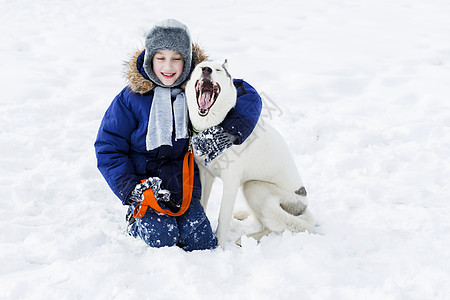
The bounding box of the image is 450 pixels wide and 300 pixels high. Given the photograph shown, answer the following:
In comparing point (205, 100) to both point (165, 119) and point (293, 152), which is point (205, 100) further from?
point (293, 152)

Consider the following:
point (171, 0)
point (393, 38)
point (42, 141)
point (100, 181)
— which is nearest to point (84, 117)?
point (42, 141)

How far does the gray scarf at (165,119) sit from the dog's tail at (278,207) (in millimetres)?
659

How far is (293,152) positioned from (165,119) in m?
1.89

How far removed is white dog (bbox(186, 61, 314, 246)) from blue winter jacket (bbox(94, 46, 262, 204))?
0.12 meters

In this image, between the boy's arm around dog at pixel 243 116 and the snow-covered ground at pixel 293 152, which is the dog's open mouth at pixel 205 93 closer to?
the boy's arm around dog at pixel 243 116

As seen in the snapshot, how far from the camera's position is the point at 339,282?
7.89 feet

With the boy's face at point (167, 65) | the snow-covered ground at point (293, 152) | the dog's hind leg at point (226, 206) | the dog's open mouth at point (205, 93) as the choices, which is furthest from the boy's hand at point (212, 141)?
the snow-covered ground at point (293, 152)

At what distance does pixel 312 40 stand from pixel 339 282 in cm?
614

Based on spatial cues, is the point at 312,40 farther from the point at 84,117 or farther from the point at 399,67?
the point at 84,117

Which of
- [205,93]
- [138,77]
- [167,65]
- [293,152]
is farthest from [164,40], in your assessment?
[293,152]

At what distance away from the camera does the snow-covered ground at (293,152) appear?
237cm

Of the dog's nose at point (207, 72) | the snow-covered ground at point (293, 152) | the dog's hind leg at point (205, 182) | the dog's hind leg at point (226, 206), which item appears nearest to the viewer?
the snow-covered ground at point (293, 152)

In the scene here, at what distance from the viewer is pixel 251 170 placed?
3.00 m

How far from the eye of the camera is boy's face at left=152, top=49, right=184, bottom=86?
9.20 ft
